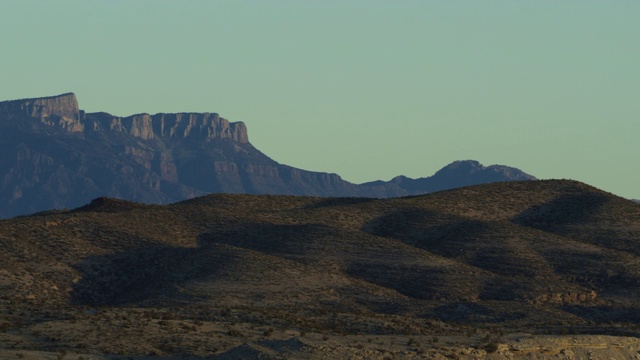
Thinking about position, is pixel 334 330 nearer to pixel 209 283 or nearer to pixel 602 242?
pixel 209 283

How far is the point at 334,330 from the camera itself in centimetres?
7744

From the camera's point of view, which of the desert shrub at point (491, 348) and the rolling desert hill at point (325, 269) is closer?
the desert shrub at point (491, 348)

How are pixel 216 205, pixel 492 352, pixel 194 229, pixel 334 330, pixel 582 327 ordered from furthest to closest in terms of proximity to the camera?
pixel 216 205, pixel 194 229, pixel 582 327, pixel 334 330, pixel 492 352

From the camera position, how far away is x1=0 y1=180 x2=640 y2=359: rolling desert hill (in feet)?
263

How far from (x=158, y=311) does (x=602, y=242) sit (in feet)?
213

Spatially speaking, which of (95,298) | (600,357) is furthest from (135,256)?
(600,357)

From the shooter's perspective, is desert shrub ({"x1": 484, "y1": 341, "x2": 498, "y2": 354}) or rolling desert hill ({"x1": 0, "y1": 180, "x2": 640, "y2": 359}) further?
rolling desert hill ({"x1": 0, "y1": 180, "x2": 640, "y2": 359})

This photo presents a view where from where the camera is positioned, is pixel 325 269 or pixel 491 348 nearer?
pixel 491 348

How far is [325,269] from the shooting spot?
119375 millimetres

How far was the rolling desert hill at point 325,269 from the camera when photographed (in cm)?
8025

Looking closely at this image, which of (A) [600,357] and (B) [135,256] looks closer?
(A) [600,357]

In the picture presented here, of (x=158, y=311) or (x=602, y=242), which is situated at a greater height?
(x=602, y=242)

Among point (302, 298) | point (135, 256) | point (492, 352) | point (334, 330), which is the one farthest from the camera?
point (135, 256)

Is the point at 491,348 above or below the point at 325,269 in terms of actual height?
below
